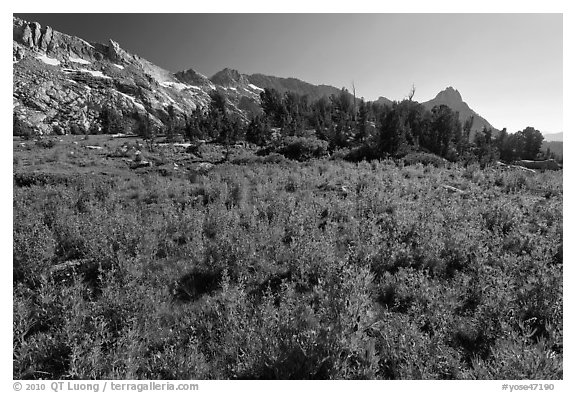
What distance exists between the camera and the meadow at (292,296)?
299cm

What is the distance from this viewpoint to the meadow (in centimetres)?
299

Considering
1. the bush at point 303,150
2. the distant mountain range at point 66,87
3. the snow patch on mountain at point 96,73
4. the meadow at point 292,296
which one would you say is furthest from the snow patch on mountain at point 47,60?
the meadow at point 292,296

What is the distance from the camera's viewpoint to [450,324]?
139 inches

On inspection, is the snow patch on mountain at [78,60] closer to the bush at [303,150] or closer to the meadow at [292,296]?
the bush at [303,150]

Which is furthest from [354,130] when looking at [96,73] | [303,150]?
[96,73]

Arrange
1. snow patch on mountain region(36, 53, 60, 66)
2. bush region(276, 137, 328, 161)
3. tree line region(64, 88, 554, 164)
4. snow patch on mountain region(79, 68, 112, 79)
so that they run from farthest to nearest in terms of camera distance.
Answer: snow patch on mountain region(79, 68, 112, 79), snow patch on mountain region(36, 53, 60, 66), tree line region(64, 88, 554, 164), bush region(276, 137, 328, 161)

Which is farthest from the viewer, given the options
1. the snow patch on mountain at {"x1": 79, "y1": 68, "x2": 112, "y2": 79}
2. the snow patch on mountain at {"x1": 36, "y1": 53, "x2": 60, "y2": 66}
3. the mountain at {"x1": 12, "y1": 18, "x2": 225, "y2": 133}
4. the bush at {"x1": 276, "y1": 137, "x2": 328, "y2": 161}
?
the snow patch on mountain at {"x1": 79, "y1": 68, "x2": 112, "y2": 79}

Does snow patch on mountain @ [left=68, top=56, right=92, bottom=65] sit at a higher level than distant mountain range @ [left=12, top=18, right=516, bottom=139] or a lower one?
higher

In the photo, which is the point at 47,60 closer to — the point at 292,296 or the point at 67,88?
the point at 67,88

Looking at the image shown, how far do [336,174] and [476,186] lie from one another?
569 cm

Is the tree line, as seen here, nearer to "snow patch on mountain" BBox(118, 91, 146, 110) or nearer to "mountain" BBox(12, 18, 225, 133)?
"mountain" BBox(12, 18, 225, 133)

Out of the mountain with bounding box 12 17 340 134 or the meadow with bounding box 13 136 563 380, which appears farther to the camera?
the mountain with bounding box 12 17 340 134

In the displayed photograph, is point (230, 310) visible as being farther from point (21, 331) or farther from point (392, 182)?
point (392, 182)

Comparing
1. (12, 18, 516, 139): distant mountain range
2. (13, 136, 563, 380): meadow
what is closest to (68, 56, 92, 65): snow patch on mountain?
(12, 18, 516, 139): distant mountain range
